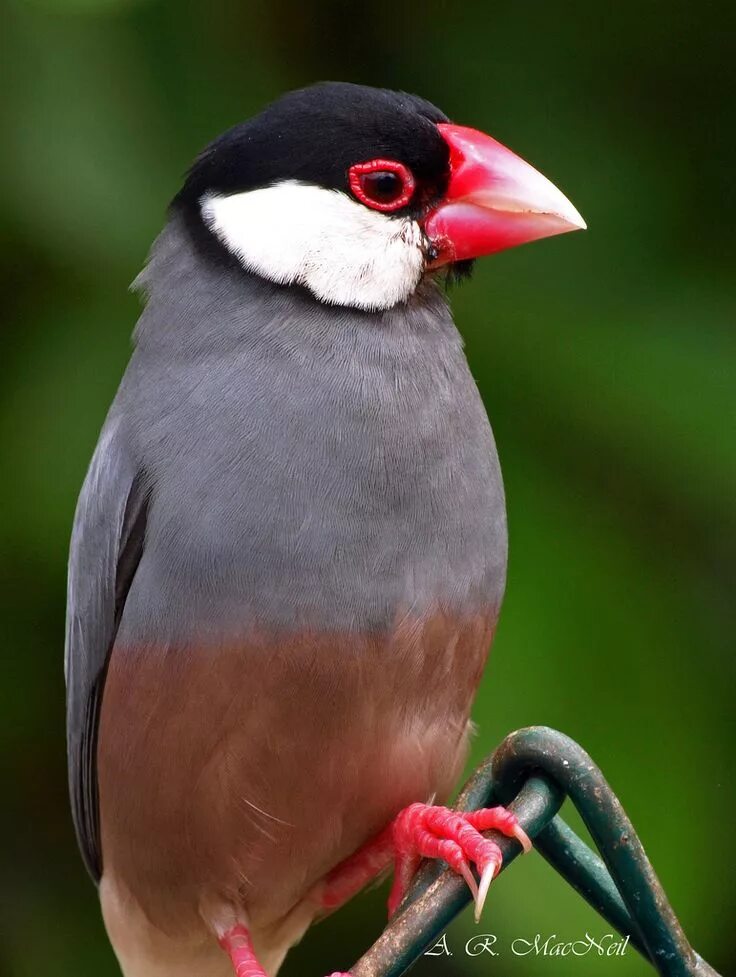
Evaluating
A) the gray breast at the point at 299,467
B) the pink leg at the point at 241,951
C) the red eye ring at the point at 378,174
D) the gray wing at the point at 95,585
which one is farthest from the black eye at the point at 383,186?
the pink leg at the point at 241,951

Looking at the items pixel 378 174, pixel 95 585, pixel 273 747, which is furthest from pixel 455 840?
pixel 378 174

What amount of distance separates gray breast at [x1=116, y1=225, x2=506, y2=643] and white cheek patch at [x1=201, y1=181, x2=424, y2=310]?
0.03 meters

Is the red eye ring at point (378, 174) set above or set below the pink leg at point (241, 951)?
above

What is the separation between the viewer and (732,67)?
3.10 metres

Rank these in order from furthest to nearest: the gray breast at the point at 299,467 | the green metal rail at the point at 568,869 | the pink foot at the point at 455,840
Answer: the gray breast at the point at 299,467
the pink foot at the point at 455,840
the green metal rail at the point at 568,869

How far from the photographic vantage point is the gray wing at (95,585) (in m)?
2.21

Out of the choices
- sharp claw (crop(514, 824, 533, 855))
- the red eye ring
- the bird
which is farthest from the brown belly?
the red eye ring

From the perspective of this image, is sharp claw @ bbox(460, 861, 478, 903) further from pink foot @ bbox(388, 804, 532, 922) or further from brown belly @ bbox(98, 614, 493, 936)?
brown belly @ bbox(98, 614, 493, 936)

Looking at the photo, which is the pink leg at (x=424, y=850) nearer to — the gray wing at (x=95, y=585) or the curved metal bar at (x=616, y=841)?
the curved metal bar at (x=616, y=841)

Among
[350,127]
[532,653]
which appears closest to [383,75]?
[350,127]

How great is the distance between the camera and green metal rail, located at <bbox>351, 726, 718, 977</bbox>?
1.49 meters

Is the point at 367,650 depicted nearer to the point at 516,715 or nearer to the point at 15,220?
the point at 516,715

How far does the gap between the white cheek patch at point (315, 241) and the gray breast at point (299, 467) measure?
27 mm

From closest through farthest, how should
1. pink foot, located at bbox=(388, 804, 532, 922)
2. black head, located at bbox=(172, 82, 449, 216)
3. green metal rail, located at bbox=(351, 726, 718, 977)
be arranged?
green metal rail, located at bbox=(351, 726, 718, 977) → pink foot, located at bbox=(388, 804, 532, 922) → black head, located at bbox=(172, 82, 449, 216)
